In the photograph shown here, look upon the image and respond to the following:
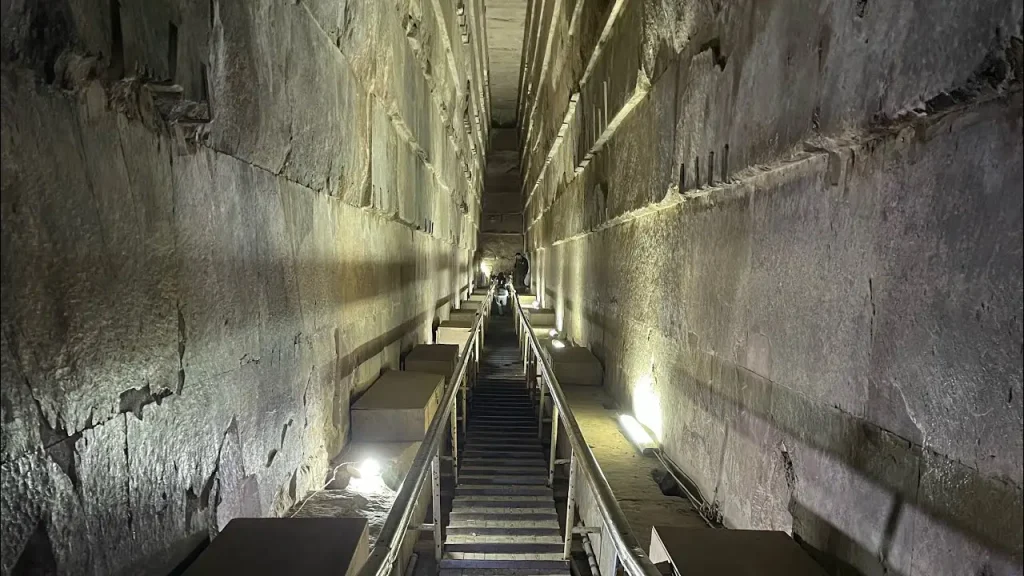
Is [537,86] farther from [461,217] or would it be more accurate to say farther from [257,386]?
[257,386]

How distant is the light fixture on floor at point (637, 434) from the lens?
412 cm

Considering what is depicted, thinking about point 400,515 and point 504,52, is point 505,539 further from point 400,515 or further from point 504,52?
point 504,52

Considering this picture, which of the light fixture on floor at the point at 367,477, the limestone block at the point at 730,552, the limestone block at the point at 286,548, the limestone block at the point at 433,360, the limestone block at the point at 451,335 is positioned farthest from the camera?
the limestone block at the point at 451,335

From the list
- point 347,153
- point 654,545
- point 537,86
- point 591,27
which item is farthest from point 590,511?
point 537,86

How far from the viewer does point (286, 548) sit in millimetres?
1740

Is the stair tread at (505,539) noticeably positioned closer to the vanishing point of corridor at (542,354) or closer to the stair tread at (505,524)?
the vanishing point of corridor at (542,354)

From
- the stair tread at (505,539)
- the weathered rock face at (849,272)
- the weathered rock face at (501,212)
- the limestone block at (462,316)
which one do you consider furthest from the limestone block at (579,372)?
the weathered rock face at (501,212)

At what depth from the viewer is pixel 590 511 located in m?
3.87

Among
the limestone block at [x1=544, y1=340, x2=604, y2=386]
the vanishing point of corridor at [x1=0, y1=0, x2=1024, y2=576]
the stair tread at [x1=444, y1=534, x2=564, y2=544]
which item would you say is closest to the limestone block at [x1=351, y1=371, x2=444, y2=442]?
the vanishing point of corridor at [x1=0, y1=0, x2=1024, y2=576]

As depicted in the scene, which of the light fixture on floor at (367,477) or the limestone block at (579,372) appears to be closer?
the light fixture on floor at (367,477)

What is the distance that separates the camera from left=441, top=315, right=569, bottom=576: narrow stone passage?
3375 millimetres

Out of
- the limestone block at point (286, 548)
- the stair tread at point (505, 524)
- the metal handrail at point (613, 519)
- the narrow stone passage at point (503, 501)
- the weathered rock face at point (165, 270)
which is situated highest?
the weathered rock face at point (165, 270)

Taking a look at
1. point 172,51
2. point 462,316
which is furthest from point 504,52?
point 172,51

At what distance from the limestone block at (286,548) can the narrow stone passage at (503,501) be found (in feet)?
5.31
